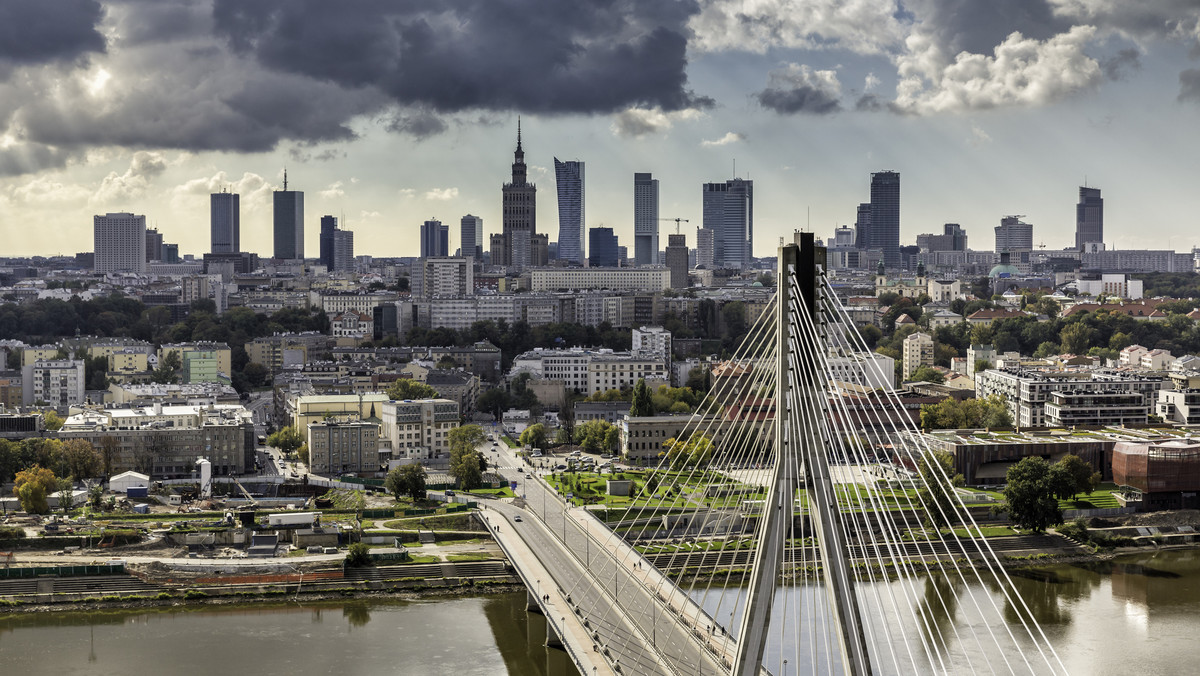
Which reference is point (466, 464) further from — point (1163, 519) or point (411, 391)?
point (1163, 519)

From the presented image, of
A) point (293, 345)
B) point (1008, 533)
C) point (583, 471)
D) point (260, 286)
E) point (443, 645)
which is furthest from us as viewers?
point (260, 286)

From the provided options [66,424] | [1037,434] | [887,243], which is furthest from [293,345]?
[887,243]

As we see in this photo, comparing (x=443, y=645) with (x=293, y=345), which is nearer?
(x=443, y=645)

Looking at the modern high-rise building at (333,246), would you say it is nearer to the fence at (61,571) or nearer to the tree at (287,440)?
the tree at (287,440)

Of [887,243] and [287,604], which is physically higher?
[887,243]

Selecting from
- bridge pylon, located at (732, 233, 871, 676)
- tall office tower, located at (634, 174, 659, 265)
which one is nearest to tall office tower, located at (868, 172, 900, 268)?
tall office tower, located at (634, 174, 659, 265)

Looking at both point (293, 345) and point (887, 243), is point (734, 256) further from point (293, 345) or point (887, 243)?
point (293, 345)

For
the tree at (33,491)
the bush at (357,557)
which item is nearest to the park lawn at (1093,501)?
the bush at (357,557)
